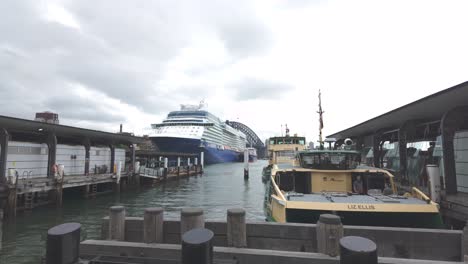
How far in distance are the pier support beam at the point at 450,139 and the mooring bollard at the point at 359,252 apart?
32.8 feet

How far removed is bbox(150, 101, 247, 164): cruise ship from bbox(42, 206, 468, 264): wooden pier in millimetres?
55899

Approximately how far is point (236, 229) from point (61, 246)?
3158 millimetres

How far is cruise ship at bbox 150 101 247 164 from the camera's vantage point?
2474 inches

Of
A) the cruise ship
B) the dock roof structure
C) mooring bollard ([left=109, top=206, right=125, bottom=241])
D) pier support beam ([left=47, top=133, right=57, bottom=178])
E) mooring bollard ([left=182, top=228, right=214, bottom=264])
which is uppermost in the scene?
the cruise ship

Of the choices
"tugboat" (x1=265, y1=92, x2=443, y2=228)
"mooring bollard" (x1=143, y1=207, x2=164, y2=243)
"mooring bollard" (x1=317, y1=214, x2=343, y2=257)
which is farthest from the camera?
"tugboat" (x1=265, y1=92, x2=443, y2=228)

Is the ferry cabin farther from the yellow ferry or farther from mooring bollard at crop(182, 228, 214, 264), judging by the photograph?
mooring bollard at crop(182, 228, 214, 264)

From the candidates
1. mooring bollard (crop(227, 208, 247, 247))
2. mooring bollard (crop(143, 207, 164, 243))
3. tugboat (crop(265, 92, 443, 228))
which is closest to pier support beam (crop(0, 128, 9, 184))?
mooring bollard (crop(143, 207, 164, 243))

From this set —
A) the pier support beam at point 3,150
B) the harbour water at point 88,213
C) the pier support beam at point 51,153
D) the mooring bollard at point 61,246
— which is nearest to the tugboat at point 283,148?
the harbour water at point 88,213

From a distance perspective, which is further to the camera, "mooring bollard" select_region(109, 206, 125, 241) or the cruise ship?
the cruise ship

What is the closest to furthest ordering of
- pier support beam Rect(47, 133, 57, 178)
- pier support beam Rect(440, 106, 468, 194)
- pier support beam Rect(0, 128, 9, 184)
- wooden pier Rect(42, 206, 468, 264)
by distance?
wooden pier Rect(42, 206, 468, 264), pier support beam Rect(440, 106, 468, 194), pier support beam Rect(0, 128, 9, 184), pier support beam Rect(47, 133, 57, 178)

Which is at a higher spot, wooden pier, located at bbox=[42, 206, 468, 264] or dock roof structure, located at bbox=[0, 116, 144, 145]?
dock roof structure, located at bbox=[0, 116, 144, 145]

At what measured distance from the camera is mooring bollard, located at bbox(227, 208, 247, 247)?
5.72 meters

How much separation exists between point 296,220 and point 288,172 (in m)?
3.38

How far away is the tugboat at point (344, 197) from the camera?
761 centimetres
